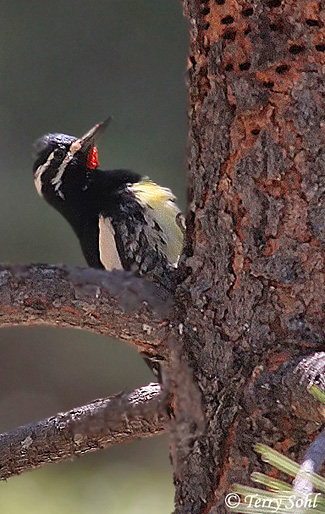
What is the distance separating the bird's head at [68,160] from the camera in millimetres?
2480

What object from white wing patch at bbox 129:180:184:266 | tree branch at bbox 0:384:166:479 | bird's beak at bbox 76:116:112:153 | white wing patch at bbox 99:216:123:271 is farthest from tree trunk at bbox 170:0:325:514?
bird's beak at bbox 76:116:112:153

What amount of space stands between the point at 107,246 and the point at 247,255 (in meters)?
1.09

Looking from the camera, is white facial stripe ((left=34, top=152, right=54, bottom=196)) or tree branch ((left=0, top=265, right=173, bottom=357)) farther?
white facial stripe ((left=34, top=152, right=54, bottom=196))

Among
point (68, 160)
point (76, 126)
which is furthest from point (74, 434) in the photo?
point (76, 126)

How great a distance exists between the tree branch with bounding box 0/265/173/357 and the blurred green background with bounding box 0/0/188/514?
11.2 feet

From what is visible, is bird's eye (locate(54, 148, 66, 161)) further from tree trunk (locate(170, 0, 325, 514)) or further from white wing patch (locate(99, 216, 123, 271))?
tree trunk (locate(170, 0, 325, 514))

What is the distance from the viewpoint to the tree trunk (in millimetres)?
1195

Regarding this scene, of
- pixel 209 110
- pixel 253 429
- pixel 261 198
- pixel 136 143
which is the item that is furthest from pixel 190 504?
pixel 136 143

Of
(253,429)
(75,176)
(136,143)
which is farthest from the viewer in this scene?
(136,143)

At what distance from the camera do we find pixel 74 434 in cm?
144

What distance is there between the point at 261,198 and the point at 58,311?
12.3 inches

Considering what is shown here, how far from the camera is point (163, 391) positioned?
128 cm

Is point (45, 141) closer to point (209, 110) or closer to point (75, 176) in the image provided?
point (75, 176)
